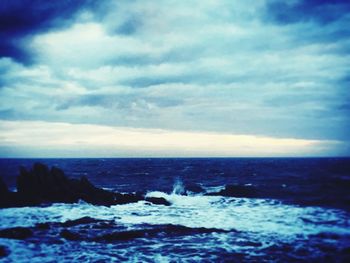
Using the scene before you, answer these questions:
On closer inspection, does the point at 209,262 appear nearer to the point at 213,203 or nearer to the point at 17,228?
the point at 17,228

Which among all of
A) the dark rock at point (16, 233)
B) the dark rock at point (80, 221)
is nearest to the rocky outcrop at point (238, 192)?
the dark rock at point (80, 221)

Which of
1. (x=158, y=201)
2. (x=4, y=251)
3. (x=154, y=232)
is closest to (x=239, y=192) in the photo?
(x=158, y=201)

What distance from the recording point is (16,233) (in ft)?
60.7

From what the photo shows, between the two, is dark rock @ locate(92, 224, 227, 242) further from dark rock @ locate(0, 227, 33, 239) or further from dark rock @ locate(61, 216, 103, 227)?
dark rock @ locate(0, 227, 33, 239)

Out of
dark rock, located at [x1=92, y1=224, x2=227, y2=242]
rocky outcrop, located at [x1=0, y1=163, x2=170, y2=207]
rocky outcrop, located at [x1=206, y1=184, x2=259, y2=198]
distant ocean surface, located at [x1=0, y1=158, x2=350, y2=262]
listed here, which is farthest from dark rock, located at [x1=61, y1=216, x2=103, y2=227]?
rocky outcrop, located at [x1=206, y1=184, x2=259, y2=198]

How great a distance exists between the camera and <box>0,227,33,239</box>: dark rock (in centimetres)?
1802

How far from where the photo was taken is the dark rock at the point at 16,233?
59.1 ft

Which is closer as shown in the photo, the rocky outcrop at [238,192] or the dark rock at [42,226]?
the dark rock at [42,226]

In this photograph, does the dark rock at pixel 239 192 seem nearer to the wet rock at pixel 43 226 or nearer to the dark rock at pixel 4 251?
the wet rock at pixel 43 226

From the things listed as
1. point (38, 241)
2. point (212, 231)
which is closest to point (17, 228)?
point (38, 241)

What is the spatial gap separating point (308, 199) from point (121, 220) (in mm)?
20963

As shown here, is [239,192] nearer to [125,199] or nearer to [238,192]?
[238,192]

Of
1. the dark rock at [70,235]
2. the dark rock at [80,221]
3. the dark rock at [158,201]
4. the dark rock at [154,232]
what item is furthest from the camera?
the dark rock at [158,201]

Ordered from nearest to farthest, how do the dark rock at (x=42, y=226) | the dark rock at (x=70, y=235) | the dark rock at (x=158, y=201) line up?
the dark rock at (x=70, y=235) → the dark rock at (x=42, y=226) → the dark rock at (x=158, y=201)
